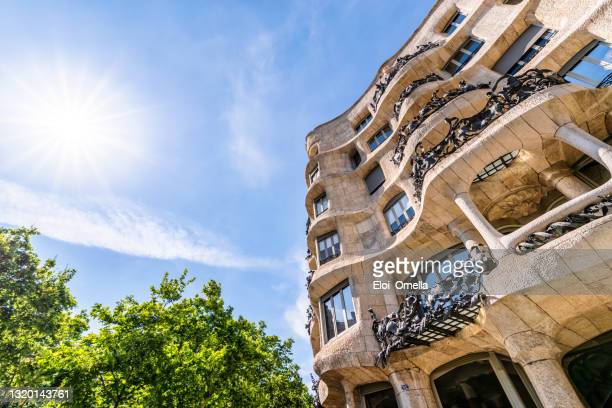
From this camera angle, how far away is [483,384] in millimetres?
8234

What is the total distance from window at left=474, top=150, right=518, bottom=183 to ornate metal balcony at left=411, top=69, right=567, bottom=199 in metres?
1.24

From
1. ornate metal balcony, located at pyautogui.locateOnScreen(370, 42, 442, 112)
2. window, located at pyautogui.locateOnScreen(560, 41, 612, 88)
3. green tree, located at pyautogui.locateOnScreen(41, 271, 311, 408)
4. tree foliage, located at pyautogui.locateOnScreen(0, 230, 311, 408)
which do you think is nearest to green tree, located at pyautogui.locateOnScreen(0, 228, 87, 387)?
tree foliage, located at pyautogui.locateOnScreen(0, 230, 311, 408)

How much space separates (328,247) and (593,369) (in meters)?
9.16

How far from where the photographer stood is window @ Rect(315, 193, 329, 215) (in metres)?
15.7

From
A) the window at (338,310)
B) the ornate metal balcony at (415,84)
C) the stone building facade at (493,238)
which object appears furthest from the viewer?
the ornate metal balcony at (415,84)

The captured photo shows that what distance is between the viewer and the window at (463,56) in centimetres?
1424

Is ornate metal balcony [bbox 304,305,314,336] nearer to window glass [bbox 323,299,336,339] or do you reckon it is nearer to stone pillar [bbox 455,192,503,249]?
window glass [bbox 323,299,336,339]

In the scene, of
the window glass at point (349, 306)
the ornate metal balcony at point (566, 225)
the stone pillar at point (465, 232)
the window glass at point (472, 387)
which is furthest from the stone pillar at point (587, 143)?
the window glass at point (349, 306)

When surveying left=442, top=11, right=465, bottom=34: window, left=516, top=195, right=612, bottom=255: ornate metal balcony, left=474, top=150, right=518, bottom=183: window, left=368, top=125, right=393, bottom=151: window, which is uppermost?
left=442, top=11, right=465, bottom=34: window

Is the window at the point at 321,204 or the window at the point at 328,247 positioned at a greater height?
the window at the point at 321,204

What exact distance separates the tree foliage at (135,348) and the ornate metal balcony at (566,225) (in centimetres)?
1006

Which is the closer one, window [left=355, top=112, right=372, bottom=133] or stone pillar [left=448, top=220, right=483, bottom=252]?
stone pillar [left=448, top=220, right=483, bottom=252]

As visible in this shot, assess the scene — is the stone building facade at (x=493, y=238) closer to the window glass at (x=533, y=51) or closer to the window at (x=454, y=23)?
the window glass at (x=533, y=51)

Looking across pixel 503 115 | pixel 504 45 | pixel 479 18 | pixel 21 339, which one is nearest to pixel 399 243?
pixel 503 115
